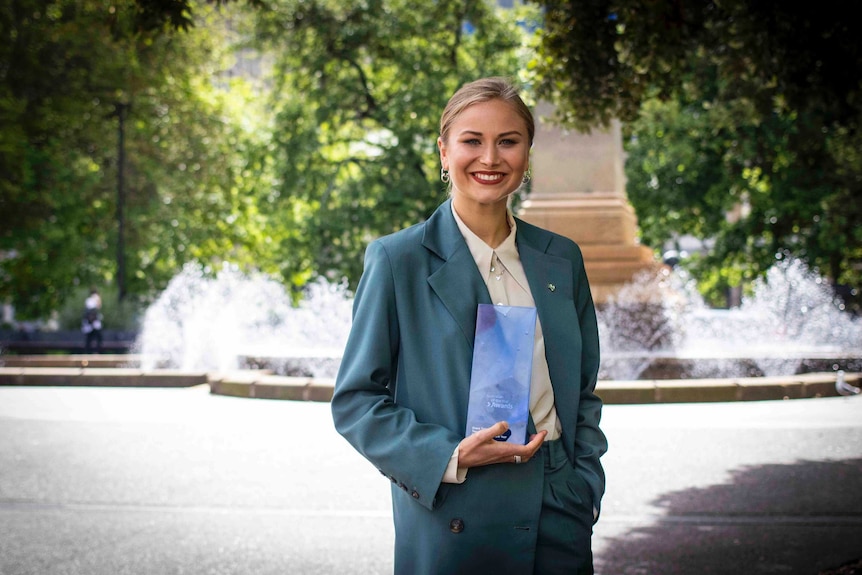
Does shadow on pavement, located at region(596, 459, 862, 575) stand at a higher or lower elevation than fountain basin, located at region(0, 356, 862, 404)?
lower

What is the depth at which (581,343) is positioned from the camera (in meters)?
2.67

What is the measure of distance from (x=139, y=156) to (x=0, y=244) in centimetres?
503

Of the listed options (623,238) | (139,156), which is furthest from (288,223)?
(623,238)

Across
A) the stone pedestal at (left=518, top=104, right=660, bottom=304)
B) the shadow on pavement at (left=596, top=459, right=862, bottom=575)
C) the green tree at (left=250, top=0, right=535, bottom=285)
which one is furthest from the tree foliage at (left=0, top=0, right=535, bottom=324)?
the shadow on pavement at (left=596, top=459, right=862, bottom=575)

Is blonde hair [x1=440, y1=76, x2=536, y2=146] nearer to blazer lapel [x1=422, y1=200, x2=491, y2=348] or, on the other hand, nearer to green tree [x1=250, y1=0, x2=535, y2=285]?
blazer lapel [x1=422, y1=200, x2=491, y2=348]

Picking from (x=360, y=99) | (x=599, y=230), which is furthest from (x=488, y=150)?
(x=360, y=99)

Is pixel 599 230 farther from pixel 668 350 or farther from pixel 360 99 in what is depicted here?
pixel 360 99

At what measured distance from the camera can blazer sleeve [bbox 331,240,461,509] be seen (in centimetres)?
242

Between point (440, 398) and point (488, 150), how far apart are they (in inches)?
23.7

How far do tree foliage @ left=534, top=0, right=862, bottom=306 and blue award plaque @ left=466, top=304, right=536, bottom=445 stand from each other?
4861 millimetres

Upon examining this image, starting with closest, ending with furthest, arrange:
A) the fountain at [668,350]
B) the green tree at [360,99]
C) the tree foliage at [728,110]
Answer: the tree foliage at [728,110] < the fountain at [668,350] < the green tree at [360,99]

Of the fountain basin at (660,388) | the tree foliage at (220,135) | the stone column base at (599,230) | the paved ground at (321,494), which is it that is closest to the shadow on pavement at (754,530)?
the paved ground at (321,494)

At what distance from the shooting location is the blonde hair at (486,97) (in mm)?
2576

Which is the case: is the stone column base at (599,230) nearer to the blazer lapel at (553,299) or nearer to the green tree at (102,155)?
the blazer lapel at (553,299)
